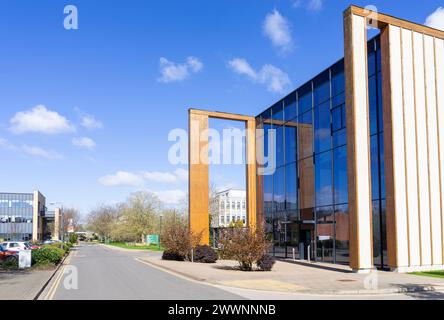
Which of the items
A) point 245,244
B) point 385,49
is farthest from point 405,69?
point 245,244

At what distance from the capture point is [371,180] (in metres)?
24.3

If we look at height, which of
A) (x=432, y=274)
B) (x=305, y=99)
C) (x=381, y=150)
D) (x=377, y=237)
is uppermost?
(x=305, y=99)

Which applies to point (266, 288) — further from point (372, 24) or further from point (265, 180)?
point (265, 180)

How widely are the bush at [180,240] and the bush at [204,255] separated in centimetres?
104

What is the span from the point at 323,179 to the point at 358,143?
7149 mm

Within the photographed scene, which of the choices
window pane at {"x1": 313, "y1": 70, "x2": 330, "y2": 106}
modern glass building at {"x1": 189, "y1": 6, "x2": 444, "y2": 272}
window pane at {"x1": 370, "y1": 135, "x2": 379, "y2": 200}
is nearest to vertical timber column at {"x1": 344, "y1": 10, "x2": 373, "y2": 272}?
modern glass building at {"x1": 189, "y1": 6, "x2": 444, "y2": 272}

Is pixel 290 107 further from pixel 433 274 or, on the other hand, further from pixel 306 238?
pixel 433 274

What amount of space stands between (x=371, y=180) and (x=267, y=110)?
15626mm

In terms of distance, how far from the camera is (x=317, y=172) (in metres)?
30.4

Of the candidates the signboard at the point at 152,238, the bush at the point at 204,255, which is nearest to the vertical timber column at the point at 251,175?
the bush at the point at 204,255

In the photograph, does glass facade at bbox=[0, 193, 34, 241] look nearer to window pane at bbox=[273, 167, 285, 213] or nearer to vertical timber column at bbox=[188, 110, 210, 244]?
vertical timber column at bbox=[188, 110, 210, 244]

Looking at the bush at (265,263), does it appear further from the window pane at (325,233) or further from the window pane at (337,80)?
the window pane at (337,80)

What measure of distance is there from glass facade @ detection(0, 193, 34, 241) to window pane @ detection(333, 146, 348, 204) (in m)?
80.4

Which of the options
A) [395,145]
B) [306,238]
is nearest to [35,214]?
[306,238]
